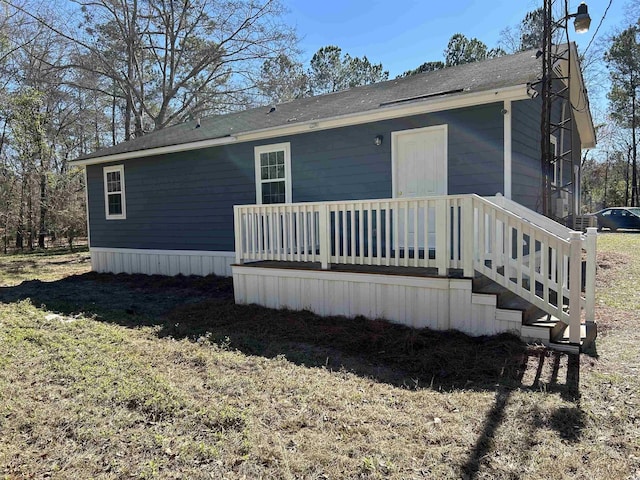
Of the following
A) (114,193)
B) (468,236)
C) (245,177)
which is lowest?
(468,236)

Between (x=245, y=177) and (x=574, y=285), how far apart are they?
6474 mm

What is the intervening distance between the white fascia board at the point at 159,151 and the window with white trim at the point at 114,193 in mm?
304

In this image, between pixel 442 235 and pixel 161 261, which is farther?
pixel 161 261

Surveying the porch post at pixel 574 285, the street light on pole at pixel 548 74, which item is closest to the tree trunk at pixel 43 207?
the street light on pole at pixel 548 74

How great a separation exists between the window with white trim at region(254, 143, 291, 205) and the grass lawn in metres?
3.35

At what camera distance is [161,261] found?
10375 millimetres

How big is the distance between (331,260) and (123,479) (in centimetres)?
369

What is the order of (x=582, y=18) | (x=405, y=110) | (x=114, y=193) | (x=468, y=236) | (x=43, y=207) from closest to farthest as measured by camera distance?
(x=468, y=236)
(x=405, y=110)
(x=582, y=18)
(x=114, y=193)
(x=43, y=207)

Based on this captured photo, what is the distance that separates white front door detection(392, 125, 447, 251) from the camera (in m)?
6.58

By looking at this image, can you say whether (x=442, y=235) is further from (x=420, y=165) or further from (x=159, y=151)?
(x=159, y=151)

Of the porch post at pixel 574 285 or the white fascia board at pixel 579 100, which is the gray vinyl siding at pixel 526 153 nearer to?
the white fascia board at pixel 579 100

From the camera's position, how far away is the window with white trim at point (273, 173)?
8.21 metres

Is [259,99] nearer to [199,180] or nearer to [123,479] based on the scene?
[199,180]

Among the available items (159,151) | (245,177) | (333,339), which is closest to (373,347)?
(333,339)
